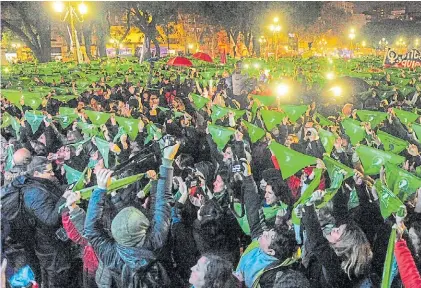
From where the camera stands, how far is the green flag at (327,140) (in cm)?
631

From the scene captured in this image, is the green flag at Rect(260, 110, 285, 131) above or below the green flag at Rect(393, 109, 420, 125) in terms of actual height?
below

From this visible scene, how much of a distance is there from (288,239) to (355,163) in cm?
258

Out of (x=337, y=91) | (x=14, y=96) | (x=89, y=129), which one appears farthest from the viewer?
(x=337, y=91)

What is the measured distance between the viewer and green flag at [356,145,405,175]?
5.09m

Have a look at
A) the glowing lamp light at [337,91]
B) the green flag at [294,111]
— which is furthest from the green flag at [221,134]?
the glowing lamp light at [337,91]

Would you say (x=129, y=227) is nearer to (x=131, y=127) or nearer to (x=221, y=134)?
(x=221, y=134)

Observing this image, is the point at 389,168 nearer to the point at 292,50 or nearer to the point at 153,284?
the point at 153,284

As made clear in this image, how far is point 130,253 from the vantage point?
3.58 meters

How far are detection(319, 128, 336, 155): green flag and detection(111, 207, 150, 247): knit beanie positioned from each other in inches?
134

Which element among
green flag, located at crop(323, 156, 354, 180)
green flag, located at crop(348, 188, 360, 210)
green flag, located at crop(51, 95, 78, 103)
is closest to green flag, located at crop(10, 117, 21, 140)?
green flag, located at crop(51, 95, 78, 103)

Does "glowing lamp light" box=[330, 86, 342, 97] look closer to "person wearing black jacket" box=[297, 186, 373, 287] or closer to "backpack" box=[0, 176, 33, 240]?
"person wearing black jacket" box=[297, 186, 373, 287]

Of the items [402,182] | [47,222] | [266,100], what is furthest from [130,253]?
[266,100]

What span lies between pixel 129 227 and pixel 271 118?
525 cm

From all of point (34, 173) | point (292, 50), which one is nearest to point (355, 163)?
point (34, 173)
